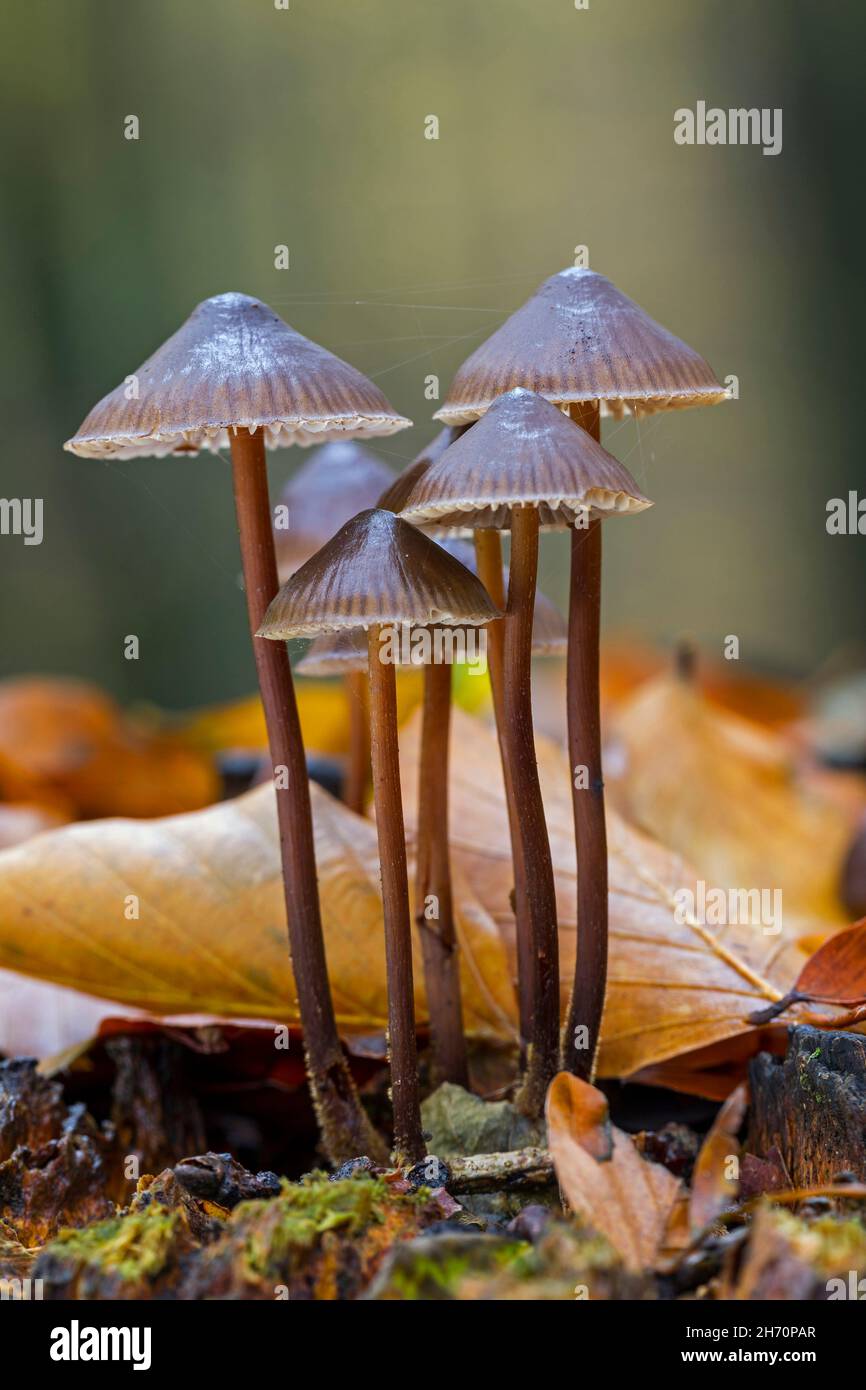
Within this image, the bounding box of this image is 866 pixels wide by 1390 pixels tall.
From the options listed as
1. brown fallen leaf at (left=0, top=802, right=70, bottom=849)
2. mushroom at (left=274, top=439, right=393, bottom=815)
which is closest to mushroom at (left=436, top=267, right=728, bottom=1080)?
mushroom at (left=274, top=439, right=393, bottom=815)

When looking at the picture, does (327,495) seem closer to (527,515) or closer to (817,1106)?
(527,515)

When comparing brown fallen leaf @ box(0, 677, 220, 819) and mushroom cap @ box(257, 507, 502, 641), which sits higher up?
mushroom cap @ box(257, 507, 502, 641)

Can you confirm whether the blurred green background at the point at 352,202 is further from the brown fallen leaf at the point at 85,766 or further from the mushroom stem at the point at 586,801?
the mushroom stem at the point at 586,801

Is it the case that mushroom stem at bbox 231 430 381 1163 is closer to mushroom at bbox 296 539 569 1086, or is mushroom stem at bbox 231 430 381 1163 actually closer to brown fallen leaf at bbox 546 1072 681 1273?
mushroom at bbox 296 539 569 1086

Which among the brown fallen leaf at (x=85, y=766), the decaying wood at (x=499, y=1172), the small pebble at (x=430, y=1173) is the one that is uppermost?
the brown fallen leaf at (x=85, y=766)

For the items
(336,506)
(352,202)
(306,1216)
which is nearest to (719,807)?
(336,506)

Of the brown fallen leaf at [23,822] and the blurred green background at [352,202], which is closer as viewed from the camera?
the brown fallen leaf at [23,822]

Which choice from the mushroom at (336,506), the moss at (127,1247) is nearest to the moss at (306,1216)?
the moss at (127,1247)
